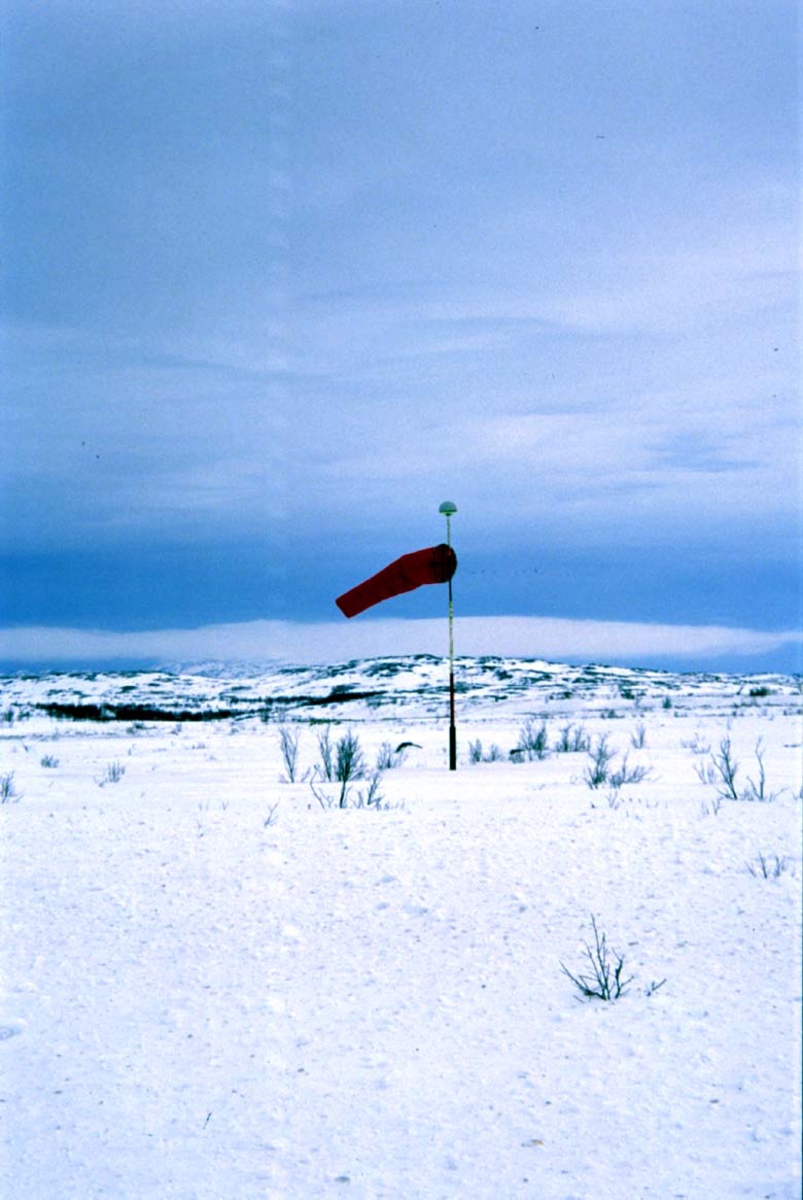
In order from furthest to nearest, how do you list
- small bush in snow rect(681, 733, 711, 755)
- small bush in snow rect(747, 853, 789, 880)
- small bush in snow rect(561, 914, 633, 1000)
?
small bush in snow rect(681, 733, 711, 755) → small bush in snow rect(747, 853, 789, 880) → small bush in snow rect(561, 914, 633, 1000)

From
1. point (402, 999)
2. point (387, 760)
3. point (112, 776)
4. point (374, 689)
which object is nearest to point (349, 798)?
point (387, 760)

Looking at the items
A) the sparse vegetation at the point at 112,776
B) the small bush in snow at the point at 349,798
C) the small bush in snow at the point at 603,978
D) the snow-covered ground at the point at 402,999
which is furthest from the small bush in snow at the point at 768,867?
the sparse vegetation at the point at 112,776

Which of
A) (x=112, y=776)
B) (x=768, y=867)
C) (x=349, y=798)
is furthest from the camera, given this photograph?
(x=112, y=776)

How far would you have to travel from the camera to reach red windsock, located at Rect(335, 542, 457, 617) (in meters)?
13.6

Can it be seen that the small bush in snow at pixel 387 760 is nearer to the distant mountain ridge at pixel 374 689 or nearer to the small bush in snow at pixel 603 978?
the small bush in snow at pixel 603 978

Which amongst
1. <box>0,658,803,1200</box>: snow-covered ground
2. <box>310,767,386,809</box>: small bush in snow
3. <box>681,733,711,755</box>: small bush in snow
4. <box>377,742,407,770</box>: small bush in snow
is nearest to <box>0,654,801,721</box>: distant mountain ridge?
<box>681,733,711,755</box>: small bush in snow

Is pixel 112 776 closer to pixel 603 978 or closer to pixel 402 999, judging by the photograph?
pixel 402 999

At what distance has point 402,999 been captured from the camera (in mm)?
4676

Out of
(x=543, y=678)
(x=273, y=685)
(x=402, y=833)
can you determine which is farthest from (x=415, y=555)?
(x=273, y=685)

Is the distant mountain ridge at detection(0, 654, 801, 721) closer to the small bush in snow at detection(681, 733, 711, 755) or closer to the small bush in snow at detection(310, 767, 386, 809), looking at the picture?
the small bush in snow at detection(681, 733, 711, 755)

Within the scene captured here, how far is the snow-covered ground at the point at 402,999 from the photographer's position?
3.26 metres

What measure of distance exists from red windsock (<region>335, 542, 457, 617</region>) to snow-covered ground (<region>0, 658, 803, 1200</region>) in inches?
164

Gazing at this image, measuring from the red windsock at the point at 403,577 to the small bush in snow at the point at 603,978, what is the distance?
8.78 meters

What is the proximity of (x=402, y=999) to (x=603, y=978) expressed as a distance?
0.90 metres
